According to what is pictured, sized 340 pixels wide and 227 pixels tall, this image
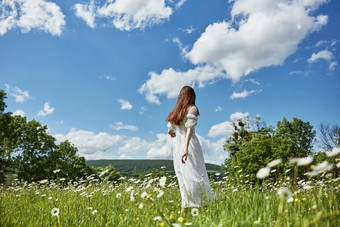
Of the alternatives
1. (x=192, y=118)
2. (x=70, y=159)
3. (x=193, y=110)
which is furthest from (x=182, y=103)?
(x=70, y=159)

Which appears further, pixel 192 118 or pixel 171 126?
pixel 171 126

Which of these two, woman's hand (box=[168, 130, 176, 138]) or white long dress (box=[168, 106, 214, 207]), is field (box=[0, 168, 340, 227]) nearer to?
white long dress (box=[168, 106, 214, 207])

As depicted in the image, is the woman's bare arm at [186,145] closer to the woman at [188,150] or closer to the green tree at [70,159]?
the woman at [188,150]

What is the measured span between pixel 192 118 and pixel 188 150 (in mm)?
708

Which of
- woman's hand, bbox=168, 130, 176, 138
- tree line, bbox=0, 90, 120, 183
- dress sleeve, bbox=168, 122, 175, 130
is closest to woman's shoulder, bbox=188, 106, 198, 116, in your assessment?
dress sleeve, bbox=168, 122, 175, 130

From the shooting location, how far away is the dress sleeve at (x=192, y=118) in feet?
18.1

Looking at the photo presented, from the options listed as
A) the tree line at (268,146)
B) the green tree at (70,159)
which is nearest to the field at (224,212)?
the tree line at (268,146)

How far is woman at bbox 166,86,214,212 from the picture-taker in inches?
213

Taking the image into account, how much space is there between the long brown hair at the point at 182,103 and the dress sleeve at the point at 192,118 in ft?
0.50

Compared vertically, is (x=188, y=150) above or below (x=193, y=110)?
below

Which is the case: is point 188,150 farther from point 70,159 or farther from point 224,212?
point 70,159

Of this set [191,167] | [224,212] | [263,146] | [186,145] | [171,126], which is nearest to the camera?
[224,212]

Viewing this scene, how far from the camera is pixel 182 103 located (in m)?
5.83

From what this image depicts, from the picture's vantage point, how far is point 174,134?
6.14 meters
